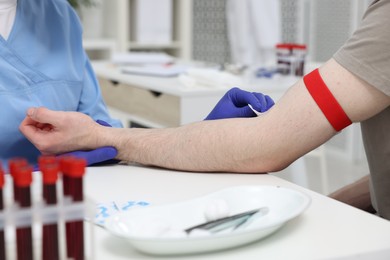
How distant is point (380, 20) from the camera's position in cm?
108

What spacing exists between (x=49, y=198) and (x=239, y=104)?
69 centimetres

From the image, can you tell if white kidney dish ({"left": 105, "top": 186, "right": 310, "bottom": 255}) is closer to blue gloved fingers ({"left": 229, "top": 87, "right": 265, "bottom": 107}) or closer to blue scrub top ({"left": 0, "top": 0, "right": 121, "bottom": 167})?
blue gloved fingers ({"left": 229, "top": 87, "right": 265, "bottom": 107})

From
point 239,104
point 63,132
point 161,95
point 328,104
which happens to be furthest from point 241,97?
point 161,95

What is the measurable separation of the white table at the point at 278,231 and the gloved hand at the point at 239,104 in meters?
0.15

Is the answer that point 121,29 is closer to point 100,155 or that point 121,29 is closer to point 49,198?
point 100,155

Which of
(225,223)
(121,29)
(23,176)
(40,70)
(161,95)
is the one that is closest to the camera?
(23,176)

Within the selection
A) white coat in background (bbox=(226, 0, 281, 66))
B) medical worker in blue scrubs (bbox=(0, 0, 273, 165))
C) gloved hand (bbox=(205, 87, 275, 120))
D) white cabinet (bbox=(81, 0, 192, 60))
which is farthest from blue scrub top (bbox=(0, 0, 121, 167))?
white coat in background (bbox=(226, 0, 281, 66))

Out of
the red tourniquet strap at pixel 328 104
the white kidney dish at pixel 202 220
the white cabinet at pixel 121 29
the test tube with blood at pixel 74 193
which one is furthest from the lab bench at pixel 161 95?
the test tube with blood at pixel 74 193

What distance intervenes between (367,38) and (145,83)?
152cm

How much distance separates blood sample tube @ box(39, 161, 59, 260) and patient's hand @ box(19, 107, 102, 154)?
57 cm

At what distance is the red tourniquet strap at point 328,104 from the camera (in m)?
1.11

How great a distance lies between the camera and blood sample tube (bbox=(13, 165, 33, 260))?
65 cm

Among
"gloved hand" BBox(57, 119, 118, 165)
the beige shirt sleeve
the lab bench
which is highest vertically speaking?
the beige shirt sleeve

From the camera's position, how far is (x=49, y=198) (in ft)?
2.17
